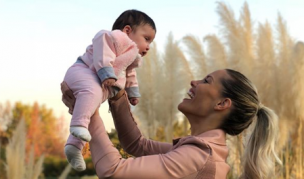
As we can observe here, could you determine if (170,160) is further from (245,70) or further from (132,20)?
(245,70)

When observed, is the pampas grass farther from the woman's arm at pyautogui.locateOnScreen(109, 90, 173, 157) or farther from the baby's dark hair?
the baby's dark hair

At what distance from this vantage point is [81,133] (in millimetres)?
1914

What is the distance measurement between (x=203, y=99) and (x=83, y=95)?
55 cm

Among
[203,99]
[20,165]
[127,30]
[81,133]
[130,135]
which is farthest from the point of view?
[20,165]

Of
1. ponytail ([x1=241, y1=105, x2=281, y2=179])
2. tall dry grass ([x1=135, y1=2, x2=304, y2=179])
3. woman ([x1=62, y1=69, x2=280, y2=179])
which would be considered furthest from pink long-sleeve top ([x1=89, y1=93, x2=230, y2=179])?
tall dry grass ([x1=135, y1=2, x2=304, y2=179])

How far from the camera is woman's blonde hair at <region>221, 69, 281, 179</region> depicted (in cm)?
230

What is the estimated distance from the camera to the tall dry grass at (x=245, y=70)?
6.58 m

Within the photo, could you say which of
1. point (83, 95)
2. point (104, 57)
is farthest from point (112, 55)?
point (83, 95)

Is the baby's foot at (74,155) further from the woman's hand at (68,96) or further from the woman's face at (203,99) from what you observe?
the woman's face at (203,99)

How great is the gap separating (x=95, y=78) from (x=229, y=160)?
4.17m

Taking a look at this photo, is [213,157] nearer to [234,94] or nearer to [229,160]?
[234,94]

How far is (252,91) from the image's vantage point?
2350 millimetres

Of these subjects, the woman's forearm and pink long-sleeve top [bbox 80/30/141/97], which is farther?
pink long-sleeve top [bbox 80/30/141/97]

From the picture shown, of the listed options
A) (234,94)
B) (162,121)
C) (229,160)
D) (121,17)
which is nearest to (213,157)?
(234,94)
